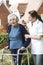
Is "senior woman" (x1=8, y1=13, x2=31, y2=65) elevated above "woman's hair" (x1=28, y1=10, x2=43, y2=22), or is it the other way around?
"woman's hair" (x1=28, y1=10, x2=43, y2=22)

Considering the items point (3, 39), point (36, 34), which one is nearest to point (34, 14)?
point (36, 34)

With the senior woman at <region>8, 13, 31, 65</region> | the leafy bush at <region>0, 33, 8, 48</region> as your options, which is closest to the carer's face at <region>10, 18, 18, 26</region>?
the senior woman at <region>8, 13, 31, 65</region>

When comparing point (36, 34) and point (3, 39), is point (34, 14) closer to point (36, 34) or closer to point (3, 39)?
point (36, 34)

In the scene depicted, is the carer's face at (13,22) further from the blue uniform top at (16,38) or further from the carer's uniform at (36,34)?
the carer's uniform at (36,34)

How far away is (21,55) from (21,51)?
4cm

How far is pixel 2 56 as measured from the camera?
1988 millimetres

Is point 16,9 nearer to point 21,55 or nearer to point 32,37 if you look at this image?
point 32,37

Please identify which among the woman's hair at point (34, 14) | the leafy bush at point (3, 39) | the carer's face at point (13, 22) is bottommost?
the leafy bush at point (3, 39)

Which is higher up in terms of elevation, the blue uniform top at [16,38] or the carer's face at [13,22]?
the carer's face at [13,22]

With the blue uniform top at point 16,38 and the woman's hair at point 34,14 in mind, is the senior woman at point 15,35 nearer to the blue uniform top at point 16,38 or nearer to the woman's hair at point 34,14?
the blue uniform top at point 16,38

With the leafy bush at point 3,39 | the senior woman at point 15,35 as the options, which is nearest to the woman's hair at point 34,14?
the senior woman at point 15,35

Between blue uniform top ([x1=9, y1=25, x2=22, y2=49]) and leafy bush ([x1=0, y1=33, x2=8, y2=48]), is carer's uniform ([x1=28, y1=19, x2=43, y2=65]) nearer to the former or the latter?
blue uniform top ([x1=9, y1=25, x2=22, y2=49])

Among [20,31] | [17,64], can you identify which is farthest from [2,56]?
[20,31]

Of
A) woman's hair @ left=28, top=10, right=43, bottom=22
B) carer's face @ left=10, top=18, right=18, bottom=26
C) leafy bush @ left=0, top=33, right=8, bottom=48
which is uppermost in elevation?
Answer: woman's hair @ left=28, top=10, right=43, bottom=22
